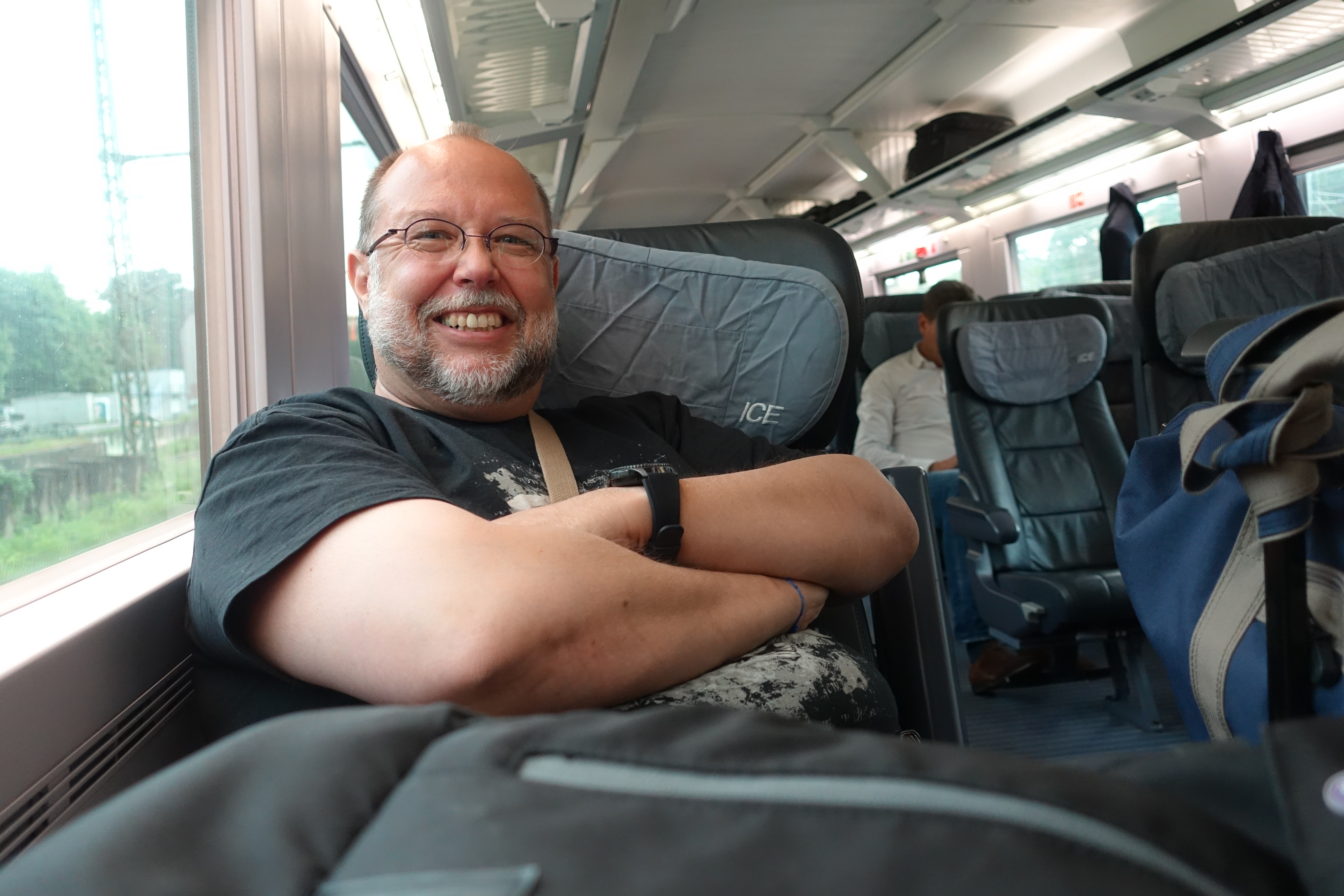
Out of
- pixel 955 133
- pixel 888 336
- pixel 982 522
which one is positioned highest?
pixel 955 133

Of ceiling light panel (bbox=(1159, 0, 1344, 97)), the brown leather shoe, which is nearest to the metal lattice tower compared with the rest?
the brown leather shoe

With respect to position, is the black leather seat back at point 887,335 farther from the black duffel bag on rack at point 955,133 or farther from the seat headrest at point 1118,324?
the black duffel bag on rack at point 955,133

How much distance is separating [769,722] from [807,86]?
7102 mm

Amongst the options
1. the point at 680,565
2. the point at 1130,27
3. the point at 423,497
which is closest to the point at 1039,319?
the point at 680,565

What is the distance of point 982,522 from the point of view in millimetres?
2799

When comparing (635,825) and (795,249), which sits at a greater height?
(795,249)

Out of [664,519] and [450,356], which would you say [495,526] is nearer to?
[664,519]

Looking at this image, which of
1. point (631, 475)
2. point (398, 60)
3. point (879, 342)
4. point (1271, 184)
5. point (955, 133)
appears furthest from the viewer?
point (955, 133)

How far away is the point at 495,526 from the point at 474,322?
0.65m

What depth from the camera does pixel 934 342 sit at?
4.21 meters

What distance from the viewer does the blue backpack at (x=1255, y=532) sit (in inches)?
33.5

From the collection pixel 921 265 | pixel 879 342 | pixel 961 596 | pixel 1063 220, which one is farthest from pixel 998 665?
pixel 921 265

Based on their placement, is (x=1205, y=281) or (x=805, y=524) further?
(x=1205, y=281)

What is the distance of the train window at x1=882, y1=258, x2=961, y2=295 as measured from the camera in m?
9.51
